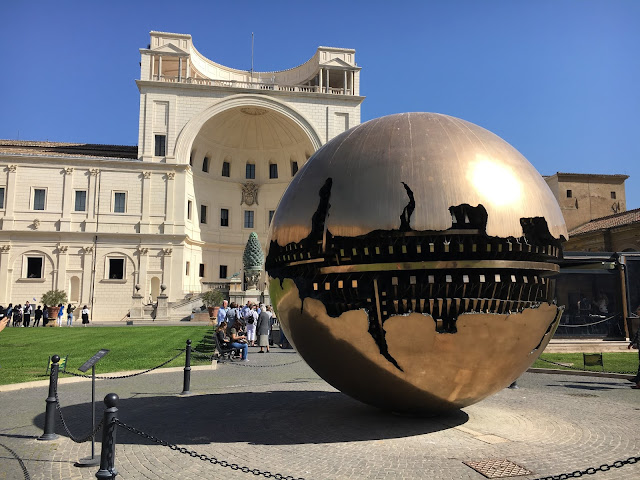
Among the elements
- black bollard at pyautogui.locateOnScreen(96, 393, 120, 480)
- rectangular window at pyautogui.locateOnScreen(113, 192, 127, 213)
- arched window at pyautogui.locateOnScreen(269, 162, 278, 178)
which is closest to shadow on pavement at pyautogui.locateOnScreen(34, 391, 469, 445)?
black bollard at pyautogui.locateOnScreen(96, 393, 120, 480)

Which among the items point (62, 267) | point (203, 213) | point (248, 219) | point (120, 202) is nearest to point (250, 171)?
point (248, 219)

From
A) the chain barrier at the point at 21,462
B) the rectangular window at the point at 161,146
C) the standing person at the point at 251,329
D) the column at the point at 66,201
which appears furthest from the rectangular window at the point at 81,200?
the chain barrier at the point at 21,462

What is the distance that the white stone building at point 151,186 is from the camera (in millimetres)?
44656

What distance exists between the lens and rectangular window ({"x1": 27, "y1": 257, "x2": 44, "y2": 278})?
4472cm

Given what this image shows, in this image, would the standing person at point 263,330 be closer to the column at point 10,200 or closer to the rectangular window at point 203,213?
the rectangular window at point 203,213

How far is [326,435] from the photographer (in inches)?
242

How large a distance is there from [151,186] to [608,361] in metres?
41.2

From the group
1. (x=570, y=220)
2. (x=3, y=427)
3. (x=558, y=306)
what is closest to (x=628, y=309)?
(x=558, y=306)

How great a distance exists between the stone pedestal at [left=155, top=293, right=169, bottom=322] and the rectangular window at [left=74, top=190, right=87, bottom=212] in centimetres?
1228

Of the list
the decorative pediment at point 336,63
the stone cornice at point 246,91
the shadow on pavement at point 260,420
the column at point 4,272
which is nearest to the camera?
the shadow on pavement at point 260,420

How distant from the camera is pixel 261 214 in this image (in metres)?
55.5

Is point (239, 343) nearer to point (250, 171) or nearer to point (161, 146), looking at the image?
point (161, 146)

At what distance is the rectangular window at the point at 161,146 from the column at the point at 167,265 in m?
9.17

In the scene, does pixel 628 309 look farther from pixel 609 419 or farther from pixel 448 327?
pixel 448 327
